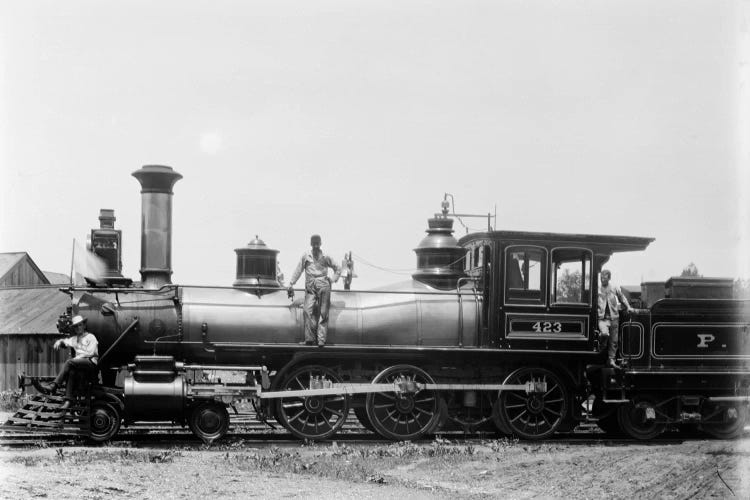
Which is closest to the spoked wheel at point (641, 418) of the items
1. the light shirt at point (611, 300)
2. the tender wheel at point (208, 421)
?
the light shirt at point (611, 300)

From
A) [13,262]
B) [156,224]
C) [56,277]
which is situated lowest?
[56,277]

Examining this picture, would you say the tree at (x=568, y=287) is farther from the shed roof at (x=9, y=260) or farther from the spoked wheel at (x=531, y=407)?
the shed roof at (x=9, y=260)

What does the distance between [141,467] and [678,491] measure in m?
5.52

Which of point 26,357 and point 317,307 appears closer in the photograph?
point 317,307

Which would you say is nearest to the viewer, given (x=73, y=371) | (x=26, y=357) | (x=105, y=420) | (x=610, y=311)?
(x=73, y=371)

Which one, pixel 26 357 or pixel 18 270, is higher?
pixel 18 270

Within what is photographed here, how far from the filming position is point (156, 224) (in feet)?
42.0

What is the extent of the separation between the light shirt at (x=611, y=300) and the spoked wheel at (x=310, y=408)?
416 centimetres

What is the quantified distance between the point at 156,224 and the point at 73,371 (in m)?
2.36

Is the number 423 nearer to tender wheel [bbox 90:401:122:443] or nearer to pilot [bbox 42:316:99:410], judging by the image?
tender wheel [bbox 90:401:122:443]

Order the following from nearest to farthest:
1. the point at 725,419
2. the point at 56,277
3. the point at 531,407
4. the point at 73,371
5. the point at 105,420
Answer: the point at 73,371
the point at 105,420
the point at 531,407
the point at 725,419
the point at 56,277

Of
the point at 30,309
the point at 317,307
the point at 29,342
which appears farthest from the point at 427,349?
the point at 30,309

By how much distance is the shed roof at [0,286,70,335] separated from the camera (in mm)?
26062

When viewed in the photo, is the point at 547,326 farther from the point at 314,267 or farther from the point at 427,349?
the point at 314,267
